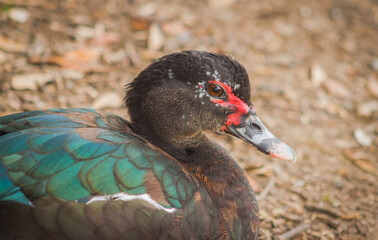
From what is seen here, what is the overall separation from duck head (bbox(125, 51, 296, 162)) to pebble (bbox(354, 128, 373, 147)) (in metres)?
2.03

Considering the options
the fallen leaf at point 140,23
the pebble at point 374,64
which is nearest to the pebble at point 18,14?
the fallen leaf at point 140,23

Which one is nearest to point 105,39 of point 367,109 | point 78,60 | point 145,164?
point 78,60

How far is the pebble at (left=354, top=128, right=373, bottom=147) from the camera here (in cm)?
405

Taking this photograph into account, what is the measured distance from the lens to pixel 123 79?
4.23 m

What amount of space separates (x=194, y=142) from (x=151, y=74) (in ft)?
1.74

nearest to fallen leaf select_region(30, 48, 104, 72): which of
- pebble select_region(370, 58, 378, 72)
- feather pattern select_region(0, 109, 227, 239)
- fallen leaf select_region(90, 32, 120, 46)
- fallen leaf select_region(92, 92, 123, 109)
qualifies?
fallen leaf select_region(90, 32, 120, 46)

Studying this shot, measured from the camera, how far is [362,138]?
4.11 m

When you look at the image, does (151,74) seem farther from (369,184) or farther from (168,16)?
(168,16)

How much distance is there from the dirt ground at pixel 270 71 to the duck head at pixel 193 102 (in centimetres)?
87

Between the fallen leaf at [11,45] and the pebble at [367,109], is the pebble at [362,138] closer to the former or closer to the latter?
the pebble at [367,109]

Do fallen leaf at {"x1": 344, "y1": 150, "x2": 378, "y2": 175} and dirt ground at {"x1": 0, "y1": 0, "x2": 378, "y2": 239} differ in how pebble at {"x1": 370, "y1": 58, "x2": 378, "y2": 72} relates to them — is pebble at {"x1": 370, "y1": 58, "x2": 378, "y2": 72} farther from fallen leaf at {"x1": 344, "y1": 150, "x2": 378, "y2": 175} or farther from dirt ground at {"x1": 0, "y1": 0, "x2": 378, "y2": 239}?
fallen leaf at {"x1": 344, "y1": 150, "x2": 378, "y2": 175}

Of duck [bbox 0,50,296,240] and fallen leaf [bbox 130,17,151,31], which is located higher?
fallen leaf [bbox 130,17,151,31]

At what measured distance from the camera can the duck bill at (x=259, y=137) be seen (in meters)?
2.39

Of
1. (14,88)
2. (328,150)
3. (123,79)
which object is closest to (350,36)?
(328,150)
